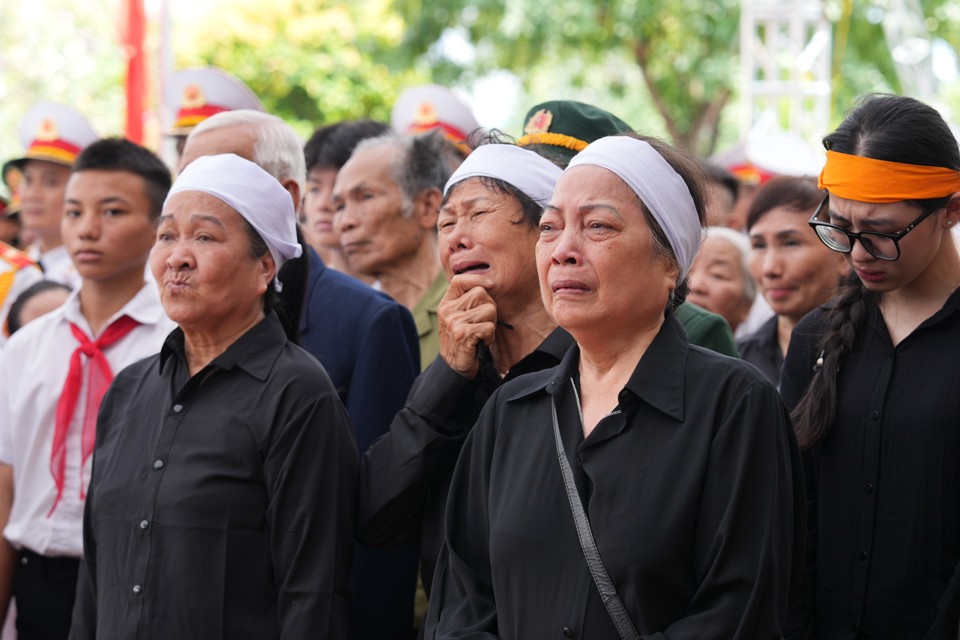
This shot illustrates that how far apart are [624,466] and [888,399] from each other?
2.84 ft

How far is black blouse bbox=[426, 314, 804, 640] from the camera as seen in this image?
8.27 feet

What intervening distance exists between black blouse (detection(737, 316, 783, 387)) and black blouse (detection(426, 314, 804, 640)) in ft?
7.64

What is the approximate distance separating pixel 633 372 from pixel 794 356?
2.91 feet

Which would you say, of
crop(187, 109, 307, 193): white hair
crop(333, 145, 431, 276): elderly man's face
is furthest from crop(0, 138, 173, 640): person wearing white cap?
crop(333, 145, 431, 276): elderly man's face

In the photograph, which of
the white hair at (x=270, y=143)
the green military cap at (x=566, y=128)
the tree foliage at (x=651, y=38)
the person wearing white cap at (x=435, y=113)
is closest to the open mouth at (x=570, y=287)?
the green military cap at (x=566, y=128)

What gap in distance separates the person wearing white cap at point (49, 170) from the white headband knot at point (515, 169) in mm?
3844

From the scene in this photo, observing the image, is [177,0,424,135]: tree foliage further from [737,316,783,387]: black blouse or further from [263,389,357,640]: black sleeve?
[263,389,357,640]: black sleeve

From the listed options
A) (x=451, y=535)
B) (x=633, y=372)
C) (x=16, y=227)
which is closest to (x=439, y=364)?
(x=451, y=535)

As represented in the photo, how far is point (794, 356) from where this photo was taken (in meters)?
3.46

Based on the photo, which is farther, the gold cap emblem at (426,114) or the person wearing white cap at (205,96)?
the gold cap emblem at (426,114)

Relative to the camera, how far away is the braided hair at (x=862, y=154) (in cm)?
312

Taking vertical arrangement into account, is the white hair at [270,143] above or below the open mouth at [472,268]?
above

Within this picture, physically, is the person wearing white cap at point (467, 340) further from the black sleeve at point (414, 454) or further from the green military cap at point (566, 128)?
the green military cap at point (566, 128)

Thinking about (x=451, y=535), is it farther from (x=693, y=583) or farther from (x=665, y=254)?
(x=665, y=254)
